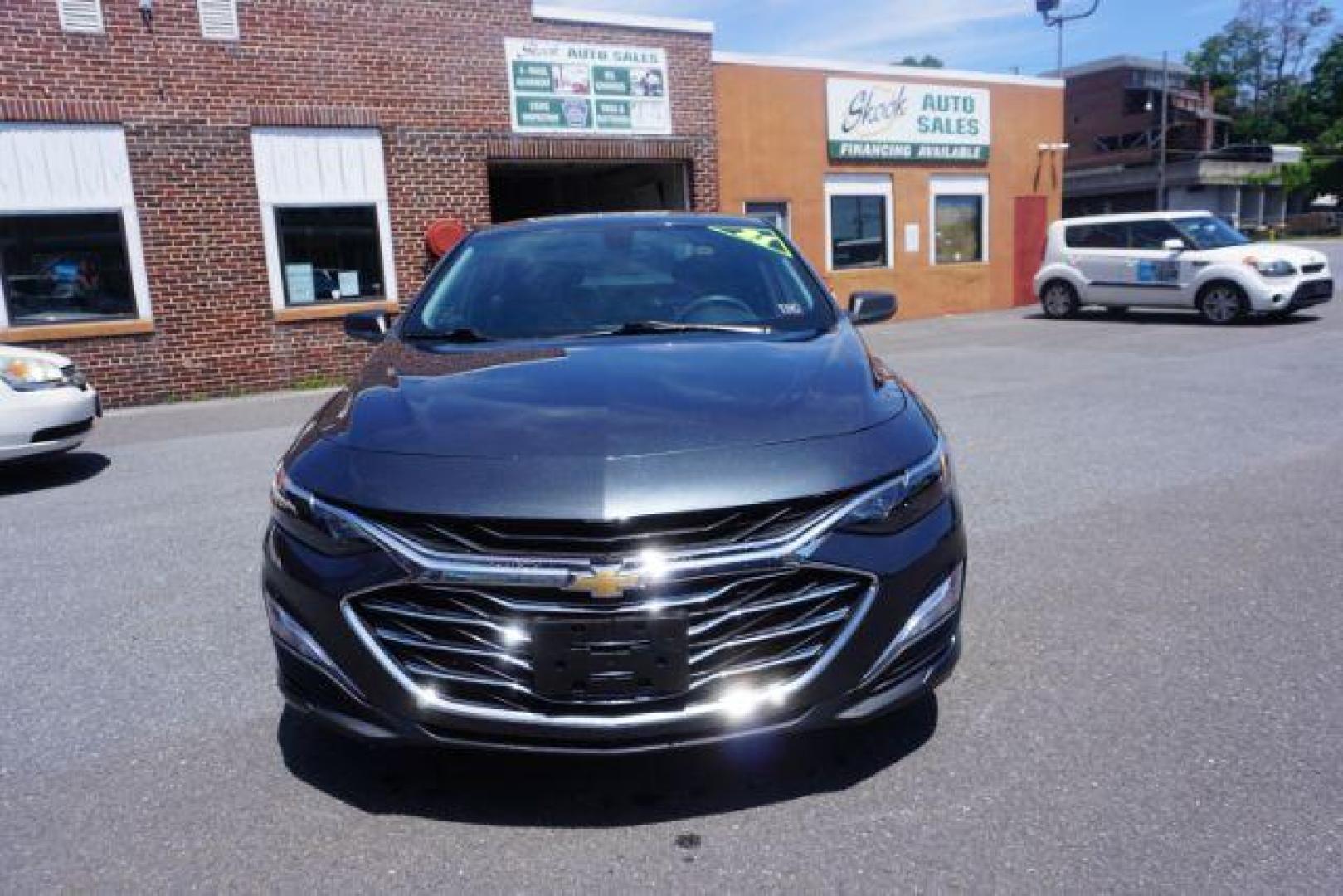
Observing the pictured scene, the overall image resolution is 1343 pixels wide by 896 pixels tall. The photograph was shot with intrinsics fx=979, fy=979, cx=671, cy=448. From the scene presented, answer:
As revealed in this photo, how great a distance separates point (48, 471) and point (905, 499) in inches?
293

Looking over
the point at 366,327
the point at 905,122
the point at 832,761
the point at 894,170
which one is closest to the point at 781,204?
the point at 894,170

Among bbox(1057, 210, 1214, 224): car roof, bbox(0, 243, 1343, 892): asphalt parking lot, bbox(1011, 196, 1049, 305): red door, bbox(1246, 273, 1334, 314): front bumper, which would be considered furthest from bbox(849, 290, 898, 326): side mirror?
bbox(1011, 196, 1049, 305): red door

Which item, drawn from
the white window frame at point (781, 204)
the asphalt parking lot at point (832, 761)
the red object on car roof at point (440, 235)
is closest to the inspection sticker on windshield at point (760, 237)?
the asphalt parking lot at point (832, 761)

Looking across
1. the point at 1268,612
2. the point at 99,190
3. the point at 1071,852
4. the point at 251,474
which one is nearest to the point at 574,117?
the point at 99,190

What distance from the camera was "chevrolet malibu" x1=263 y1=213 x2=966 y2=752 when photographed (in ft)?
7.13

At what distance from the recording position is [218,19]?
11.5 m

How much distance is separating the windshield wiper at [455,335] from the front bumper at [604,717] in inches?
43.5

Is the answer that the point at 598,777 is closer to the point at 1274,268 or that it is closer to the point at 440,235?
the point at 440,235

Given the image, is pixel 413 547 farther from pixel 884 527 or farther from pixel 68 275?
pixel 68 275

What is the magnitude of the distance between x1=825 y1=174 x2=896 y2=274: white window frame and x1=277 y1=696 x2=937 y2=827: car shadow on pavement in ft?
50.3

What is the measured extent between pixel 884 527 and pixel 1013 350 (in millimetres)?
11340

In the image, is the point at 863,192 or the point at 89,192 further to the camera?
the point at 863,192

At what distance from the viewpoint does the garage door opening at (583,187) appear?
15.6 m

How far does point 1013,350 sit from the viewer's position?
42.2 feet
